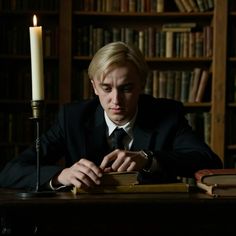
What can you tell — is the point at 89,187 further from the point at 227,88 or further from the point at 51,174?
the point at 227,88

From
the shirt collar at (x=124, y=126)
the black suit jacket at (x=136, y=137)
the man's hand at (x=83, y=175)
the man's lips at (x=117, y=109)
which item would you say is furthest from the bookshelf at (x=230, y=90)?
the man's hand at (x=83, y=175)

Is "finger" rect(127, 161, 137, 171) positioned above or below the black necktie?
below

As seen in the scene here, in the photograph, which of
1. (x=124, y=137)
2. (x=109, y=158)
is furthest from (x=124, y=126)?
(x=109, y=158)

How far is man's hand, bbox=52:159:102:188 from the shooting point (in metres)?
Result: 1.49

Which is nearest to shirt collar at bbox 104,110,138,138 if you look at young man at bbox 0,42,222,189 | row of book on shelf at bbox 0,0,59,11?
young man at bbox 0,42,222,189

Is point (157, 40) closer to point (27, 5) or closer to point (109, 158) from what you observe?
point (27, 5)

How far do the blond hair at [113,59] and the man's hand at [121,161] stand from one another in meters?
0.41

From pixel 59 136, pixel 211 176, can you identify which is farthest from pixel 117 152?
pixel 59 136

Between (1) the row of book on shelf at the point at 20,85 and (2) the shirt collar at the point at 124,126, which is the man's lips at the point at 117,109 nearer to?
(2) the shirt collar at the point at 124,126

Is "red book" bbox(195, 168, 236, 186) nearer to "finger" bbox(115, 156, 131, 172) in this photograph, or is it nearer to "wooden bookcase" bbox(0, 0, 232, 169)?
"finger" bbox(115, 156, 131, 172)

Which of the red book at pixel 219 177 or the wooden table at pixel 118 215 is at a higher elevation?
the red book at pixel 219 177

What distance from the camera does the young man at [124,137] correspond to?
1738 millimetres

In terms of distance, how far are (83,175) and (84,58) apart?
242 cm

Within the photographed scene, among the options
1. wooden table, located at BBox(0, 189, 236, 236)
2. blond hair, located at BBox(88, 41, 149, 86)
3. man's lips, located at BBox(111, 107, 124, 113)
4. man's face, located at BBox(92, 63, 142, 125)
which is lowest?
wooden table, located at BBox(0, 189, 236, 236)
